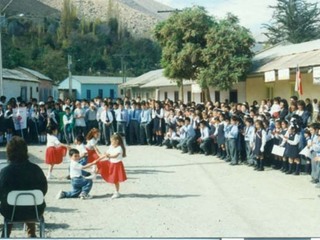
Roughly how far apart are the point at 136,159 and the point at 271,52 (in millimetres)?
1903

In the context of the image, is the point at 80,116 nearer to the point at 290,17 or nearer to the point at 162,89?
the point at 162,89

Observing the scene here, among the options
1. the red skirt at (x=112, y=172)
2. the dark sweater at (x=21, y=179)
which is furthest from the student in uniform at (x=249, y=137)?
the dark sweater at (x=21, y=179)

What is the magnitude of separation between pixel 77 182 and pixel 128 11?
8.33 ft

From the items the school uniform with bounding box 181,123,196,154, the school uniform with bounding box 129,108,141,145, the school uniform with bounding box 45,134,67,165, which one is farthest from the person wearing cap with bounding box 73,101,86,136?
the school uniform with bounding box 181,123,196,154

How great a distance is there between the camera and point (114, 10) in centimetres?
280

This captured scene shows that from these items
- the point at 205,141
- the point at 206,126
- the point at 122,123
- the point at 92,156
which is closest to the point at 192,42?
the point at 122,123

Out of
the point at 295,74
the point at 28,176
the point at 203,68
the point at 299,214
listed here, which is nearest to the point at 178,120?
the point at 295,74

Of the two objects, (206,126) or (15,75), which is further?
(206,126)

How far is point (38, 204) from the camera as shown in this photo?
3.01m

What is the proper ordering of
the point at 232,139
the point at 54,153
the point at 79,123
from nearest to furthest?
1. the point at 79,123
2. the point at 54,153
3. the point at 232,139

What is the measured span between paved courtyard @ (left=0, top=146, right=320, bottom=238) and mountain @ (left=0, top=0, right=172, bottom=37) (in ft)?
2.75

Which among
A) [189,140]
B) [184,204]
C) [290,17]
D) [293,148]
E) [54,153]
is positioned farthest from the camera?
[189,140]

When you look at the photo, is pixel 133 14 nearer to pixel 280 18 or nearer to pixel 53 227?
pixel 280 18

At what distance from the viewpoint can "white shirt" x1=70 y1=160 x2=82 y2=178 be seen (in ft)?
16.7
